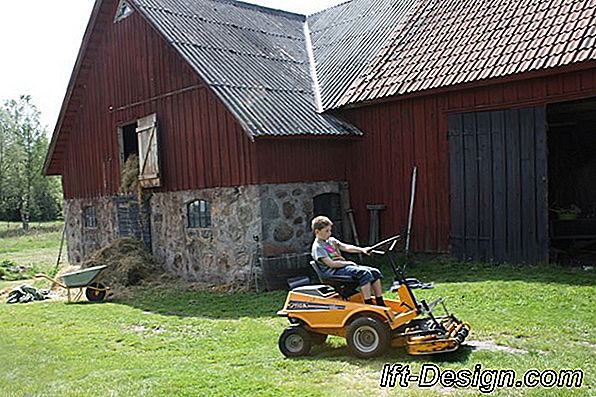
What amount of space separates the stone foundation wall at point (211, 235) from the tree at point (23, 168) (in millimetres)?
32237

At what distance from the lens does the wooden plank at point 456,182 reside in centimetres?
1190

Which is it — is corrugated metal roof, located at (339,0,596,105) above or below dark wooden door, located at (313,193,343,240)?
above

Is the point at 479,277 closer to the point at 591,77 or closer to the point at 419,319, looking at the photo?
the point at 591,77

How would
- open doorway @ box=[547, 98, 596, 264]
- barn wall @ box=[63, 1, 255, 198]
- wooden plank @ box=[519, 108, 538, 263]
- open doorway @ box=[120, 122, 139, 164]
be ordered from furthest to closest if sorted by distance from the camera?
open doorway @ box=[120, 122, 139, 164] → open doorway @ box=[547, 98, 596, 264] → barn wall @ box=[63, 1, 255, 198] → wooden plank @ box=[519, 108, 538, 263]

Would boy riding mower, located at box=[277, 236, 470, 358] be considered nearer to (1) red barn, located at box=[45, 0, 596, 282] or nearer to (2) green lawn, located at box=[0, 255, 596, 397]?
(2) green lawn, located at box=[0, 255, 596, 397]

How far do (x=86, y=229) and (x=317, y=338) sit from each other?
13353 mm

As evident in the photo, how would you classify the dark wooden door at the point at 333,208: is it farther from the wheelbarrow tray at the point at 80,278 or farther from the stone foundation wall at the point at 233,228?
the wheelbarrow tray at the point at 80,278

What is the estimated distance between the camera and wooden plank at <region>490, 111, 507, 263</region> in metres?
11.3

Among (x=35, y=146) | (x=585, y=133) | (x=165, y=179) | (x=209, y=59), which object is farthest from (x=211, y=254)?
(x=35, y=146)

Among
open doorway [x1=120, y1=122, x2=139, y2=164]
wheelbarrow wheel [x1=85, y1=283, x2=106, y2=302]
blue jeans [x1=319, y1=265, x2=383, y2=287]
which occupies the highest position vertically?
open doorway [x1=120, y1=122, x2=139, y2=164]

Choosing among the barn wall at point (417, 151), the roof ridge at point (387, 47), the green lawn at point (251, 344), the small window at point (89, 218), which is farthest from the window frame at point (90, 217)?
the roof ridge at point (387, 47)

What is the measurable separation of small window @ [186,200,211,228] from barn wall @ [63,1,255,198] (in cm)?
39

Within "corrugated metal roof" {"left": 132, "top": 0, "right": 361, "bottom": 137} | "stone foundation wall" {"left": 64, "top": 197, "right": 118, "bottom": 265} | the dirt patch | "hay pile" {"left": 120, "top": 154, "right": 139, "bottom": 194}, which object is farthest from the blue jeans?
"stone foundation wall" {"left": 64, "top": 197, "right": 118, "bottom": 265}

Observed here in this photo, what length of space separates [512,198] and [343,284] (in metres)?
5.69
